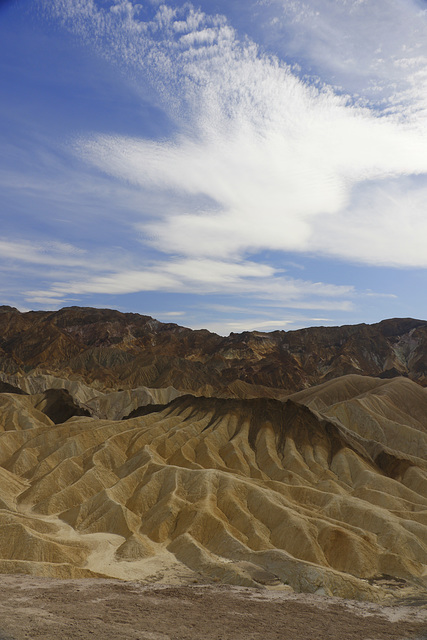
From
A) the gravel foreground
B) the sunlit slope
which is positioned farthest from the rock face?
the gravel foreground

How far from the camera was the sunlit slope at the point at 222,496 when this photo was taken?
41844 millimetres

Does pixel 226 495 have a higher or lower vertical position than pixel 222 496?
higher

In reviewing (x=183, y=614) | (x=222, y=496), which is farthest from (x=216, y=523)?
(x=183, y=614)

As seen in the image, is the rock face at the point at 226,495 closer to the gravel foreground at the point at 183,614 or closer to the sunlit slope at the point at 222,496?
the sunlit slope at the point at 222,496

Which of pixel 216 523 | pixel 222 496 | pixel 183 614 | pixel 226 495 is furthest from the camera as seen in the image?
pixel 222 496

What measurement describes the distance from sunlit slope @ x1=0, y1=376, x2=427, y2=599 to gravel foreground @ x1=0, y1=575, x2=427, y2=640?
14.0 ft

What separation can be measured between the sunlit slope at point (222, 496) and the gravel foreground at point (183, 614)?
4.28 m

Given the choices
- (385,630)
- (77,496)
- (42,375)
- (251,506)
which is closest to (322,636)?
(385,630)

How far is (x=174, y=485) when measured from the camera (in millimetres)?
57375

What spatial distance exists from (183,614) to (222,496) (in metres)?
26.6

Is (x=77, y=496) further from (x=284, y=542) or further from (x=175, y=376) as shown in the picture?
(x=175, y=376)

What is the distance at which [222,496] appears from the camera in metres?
55.1

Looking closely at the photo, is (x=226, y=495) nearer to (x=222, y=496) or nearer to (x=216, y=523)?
(x=222, y=496)

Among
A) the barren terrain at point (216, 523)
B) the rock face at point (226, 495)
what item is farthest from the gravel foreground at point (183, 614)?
the rock face at point (226, 495)
